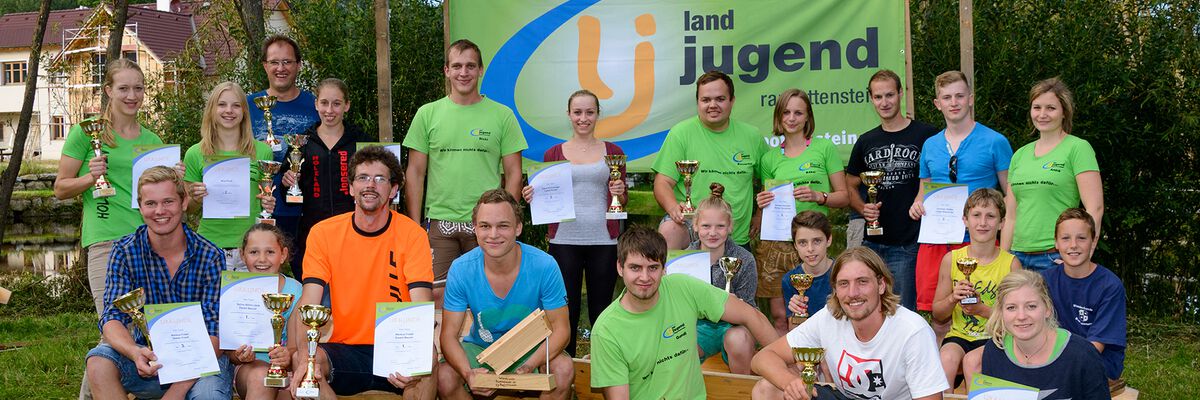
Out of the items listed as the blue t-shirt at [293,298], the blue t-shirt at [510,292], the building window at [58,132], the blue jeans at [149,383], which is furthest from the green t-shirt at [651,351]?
the building window at [58,132]

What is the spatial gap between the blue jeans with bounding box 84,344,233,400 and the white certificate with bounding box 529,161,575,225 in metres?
1.99

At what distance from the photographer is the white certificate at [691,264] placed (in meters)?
5.61

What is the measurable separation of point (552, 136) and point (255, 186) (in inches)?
96.1

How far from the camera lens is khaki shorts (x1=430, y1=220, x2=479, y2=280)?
21.1 ft

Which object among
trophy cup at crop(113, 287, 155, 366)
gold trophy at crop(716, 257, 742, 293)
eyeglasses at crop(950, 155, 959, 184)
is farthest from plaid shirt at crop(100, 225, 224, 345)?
eyeglasses at crop(950, 155, 959, 184)

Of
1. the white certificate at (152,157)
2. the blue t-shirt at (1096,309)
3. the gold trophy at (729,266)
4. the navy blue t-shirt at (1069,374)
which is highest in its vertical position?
the white certificate at (152,157)

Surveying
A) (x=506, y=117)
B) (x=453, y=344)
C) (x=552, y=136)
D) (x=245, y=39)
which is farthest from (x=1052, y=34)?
(x=245, y=39)

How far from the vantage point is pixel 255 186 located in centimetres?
631

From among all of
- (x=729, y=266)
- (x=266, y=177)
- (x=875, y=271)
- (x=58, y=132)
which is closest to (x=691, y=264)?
(x=729, y=266)

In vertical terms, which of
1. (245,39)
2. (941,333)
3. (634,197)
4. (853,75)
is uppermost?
(245,39)

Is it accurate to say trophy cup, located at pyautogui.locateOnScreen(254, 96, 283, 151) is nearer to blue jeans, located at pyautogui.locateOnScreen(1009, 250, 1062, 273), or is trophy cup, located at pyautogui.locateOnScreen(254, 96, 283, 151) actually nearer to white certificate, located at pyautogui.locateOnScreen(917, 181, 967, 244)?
white certificate, located at pyautogui.locateOnScreen(917, 181, 967, 244)

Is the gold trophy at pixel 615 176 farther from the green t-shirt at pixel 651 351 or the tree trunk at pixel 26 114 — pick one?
the tree trunk at pixel 26 114

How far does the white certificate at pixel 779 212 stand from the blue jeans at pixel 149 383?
10.2 ft

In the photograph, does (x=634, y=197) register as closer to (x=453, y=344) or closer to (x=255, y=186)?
(x=255, y=186)
